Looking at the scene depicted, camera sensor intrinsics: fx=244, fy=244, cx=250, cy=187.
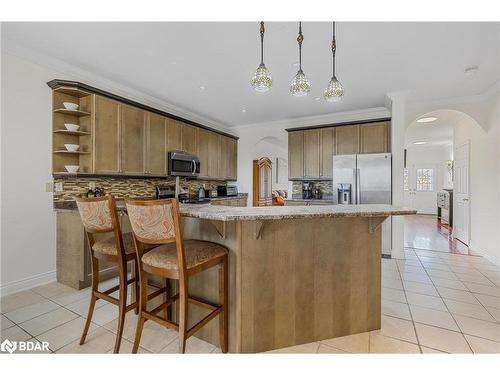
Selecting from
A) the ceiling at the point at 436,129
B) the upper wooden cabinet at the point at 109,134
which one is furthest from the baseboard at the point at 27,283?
the ceiling at the point at 436,129

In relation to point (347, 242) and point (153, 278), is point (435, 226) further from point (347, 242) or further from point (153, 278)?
point (153, 278)

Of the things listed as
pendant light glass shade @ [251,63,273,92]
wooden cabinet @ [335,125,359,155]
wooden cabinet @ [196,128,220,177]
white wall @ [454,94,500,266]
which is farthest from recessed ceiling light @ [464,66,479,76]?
wooden cabinet @ [196,128,220,177]

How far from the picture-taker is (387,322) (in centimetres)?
205

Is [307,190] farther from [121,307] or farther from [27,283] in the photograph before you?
[27,283]

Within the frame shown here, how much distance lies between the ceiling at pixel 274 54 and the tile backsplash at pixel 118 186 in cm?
140

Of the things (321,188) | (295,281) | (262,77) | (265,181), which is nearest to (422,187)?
(265,181)

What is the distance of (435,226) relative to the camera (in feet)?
21.9

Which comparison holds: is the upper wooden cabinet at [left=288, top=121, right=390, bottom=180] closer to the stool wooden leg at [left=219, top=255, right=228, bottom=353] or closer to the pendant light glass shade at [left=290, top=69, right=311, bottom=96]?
the pendant light glass shade at [left=290, top=69, right=311, bottom=96]

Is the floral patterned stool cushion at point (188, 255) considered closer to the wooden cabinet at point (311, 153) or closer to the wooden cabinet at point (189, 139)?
the wooden cabinet at point (189, 139)

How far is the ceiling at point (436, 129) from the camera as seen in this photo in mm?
4910

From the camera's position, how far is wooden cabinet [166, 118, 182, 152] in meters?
4.14

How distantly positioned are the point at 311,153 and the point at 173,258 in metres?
4.02

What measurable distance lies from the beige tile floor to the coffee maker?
2355 mm

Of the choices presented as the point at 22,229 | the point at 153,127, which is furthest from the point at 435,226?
the point at 22,229
